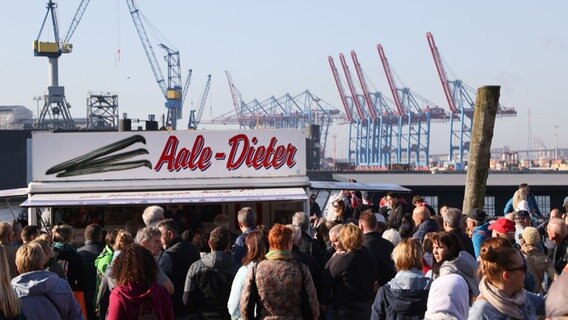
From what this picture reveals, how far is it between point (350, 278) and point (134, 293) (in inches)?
92.8

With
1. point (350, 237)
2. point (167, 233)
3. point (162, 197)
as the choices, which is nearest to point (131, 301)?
point (350, 237)

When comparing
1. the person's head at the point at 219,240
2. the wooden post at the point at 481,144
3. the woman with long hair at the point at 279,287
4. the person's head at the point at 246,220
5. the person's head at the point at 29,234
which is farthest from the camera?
the wooden post at the point at 481,144

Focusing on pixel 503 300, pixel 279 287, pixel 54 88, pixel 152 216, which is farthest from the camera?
pixel 54 88

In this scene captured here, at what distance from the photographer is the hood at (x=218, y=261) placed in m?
8.27

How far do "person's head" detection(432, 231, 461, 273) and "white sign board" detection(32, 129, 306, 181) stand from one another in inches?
312

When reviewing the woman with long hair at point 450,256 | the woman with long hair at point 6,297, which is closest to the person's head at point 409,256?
the woman with long hair at point 450,256

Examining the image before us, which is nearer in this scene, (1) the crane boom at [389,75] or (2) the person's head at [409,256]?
(2) the person's head at [409,256]

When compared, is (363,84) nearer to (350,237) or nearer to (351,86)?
(351,86)

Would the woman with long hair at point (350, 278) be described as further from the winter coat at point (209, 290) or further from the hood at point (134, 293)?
the hood at point (134, 293)

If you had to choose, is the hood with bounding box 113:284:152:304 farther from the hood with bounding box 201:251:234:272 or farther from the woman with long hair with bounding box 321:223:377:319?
the woman with long hair with bounding box 321:223:377:319

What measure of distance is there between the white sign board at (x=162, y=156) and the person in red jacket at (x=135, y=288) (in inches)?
335

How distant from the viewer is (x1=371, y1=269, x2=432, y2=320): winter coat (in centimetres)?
698

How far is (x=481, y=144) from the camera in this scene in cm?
1773

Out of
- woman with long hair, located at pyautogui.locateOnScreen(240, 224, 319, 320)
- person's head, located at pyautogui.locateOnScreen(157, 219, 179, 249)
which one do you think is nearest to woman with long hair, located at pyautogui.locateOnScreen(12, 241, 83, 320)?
woman with long hair, located at pyautogui.locateOnScreen(240, 224, 319, 320)
